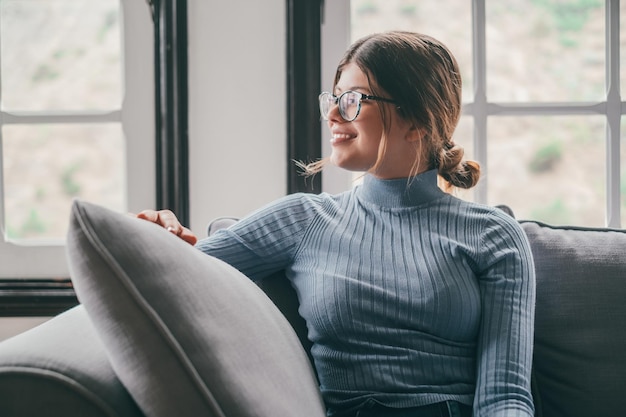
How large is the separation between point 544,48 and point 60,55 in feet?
5.07

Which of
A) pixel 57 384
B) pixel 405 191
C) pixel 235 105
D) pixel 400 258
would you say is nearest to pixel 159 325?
pixel 57 384

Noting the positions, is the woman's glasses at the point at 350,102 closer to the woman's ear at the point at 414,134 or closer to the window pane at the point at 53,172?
the woman's ear at the point at 414,134

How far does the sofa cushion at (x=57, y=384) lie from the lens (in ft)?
2.45

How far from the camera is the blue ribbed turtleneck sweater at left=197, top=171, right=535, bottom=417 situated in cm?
116

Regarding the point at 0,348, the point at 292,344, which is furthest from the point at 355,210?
the point at 0,348

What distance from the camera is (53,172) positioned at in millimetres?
2104

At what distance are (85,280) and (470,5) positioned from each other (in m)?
1.65

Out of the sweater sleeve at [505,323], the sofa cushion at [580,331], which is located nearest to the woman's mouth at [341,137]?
the sweater sleeve at [505,323]

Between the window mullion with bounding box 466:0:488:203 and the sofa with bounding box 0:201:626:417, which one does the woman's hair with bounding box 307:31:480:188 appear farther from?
the window mullion with bounding box 466:0:488:203

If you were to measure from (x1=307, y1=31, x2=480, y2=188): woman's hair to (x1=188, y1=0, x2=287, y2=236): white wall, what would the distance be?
60 cm

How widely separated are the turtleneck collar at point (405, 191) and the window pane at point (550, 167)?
0.80 meters

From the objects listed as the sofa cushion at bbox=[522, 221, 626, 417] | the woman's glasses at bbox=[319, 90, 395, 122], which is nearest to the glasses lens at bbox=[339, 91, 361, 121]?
the woman's glasses at bbox=[319, 90, 395, 122]

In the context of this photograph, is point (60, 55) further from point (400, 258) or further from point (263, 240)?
point (400, 258)

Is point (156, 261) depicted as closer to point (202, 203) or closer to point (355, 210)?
point (355, 210)
